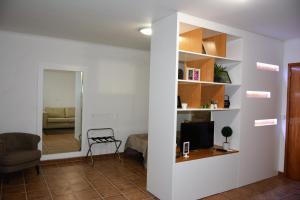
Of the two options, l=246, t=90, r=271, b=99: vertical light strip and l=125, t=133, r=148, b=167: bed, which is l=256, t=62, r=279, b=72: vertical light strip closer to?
l=246, t=90, r=271, b=99: vertical light strip

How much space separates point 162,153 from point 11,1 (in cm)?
272

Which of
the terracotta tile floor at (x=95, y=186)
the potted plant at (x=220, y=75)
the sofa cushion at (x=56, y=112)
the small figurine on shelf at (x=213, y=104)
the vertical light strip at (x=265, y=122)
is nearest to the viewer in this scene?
the terracotta tile floor at (x=95, y=186)

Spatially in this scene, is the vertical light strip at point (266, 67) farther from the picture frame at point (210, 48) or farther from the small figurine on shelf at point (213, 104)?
the small figurine on shelf at point (213, 104)

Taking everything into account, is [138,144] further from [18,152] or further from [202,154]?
[18,152]

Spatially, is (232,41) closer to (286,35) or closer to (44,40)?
(286,35)

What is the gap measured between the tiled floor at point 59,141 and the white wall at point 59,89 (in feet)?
2.66

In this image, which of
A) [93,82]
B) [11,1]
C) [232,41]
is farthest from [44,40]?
[232,41]

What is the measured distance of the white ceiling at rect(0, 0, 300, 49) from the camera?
2637mm

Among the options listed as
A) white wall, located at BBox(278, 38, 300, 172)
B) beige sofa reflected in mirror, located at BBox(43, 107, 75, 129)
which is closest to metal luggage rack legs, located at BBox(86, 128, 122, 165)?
beige sofa reflected in mirror, located at BBox(43, 107, 75, 129)

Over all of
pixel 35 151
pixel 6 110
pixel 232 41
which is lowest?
pixel 35 151

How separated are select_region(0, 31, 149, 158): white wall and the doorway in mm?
3159

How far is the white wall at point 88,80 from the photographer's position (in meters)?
4.26

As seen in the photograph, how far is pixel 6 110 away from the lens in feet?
13.9

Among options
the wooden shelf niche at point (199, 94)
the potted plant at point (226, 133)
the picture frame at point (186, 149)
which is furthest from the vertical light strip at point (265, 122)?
the picture frame at point (186, 149)
